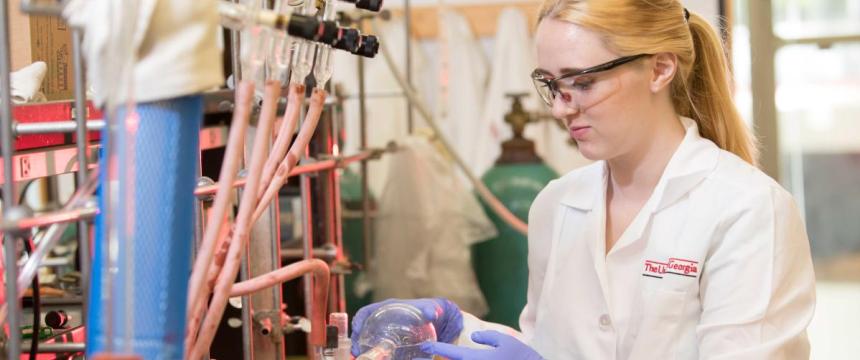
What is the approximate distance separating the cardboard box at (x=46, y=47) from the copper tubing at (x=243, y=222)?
662 millimetres

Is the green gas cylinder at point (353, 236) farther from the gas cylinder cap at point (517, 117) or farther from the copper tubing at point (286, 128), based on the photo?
the copper tubing at point (286, 128)

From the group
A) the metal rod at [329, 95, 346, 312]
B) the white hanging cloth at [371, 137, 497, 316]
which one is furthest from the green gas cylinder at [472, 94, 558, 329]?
the metal rod at [329, 95, 346, 312]

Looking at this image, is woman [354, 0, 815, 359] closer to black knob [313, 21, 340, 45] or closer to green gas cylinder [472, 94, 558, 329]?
black knob [313, 21, 340, 45]

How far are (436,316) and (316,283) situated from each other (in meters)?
0.24

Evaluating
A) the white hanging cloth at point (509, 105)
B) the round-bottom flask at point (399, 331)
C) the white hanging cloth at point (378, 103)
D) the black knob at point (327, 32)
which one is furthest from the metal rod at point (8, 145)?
the white hanging cloth at point (509, 105)

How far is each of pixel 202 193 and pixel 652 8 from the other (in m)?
0.70

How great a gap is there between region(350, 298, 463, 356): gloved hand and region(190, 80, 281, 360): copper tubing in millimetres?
498

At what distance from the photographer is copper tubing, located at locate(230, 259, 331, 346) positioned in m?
1.19

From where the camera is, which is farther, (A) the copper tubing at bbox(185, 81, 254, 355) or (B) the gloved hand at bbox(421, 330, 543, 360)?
(B) the gloved hand at bbox(421, 330, 543, 360)

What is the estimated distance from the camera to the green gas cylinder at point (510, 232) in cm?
353

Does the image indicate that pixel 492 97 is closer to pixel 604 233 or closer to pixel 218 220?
pixel 604 233

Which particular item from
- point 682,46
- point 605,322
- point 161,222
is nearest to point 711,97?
point 682,46

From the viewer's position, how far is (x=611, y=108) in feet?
4.87

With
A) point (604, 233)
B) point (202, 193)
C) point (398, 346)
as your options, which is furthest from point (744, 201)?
point (202, 193)
